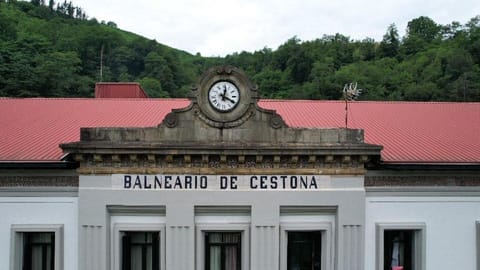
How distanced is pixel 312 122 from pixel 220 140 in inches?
202

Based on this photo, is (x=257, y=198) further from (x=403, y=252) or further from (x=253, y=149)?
(x=403, y=252)

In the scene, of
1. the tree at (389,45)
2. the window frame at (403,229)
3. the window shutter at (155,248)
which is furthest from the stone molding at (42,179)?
the tree at (389,45)

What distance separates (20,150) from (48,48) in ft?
186

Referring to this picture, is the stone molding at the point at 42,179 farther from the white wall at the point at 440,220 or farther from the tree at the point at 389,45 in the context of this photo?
the tree at the point at 389,45

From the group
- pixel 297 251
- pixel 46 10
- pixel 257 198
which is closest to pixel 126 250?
pixel 257 198

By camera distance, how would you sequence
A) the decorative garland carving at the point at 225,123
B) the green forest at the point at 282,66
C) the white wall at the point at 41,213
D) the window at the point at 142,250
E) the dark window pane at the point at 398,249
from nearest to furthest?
the decorative garland carving at the point at 225,123, the white wall at the point at 41,213, the window at the point at 142,250, the dark window pane at the point at 398,249, the green forest at the point at 282,66

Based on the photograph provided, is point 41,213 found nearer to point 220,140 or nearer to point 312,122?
point 220,140

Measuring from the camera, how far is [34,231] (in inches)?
533

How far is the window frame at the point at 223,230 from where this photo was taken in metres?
13.6

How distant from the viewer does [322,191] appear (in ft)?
44.7

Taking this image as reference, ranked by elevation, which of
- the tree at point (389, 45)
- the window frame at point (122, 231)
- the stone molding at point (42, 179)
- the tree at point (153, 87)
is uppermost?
the tree at point (389, 45)

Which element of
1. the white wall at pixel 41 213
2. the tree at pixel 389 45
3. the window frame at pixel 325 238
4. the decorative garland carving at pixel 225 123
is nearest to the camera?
the decorative garland carving at pixel 225 123

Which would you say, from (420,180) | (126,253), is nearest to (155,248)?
(126,253)

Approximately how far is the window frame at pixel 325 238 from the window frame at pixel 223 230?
3.40 feet
